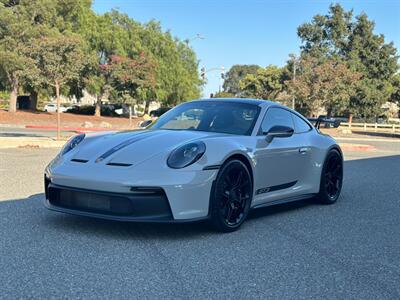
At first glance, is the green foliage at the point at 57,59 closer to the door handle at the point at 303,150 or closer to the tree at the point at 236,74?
the door handle at the point at 303,150

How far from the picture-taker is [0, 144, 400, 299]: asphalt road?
3.59 metres

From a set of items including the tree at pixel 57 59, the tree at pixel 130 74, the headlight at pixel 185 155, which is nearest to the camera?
the headlight at pixel 185 155

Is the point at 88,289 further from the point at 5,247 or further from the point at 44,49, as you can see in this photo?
the point at 44,49

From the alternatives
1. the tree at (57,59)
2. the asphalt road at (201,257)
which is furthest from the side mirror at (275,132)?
the tree at (57,59)

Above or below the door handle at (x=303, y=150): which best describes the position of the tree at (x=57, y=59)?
above

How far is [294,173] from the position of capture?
641cm

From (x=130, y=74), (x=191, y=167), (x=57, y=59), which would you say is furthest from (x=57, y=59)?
(x=191, y=167)

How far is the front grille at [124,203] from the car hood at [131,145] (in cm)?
33

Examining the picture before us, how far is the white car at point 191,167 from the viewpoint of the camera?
4699mm

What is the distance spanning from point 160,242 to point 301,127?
2928mm

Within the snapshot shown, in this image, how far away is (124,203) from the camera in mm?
4672

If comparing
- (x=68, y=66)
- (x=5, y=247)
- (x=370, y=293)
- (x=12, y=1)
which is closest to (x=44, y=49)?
(x=68, y=66)

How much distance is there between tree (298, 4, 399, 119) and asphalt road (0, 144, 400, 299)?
169 feet

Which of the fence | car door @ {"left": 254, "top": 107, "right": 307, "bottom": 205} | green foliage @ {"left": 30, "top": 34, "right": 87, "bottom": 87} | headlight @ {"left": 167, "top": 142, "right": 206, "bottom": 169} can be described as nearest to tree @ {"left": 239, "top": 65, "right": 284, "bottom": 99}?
the fence
